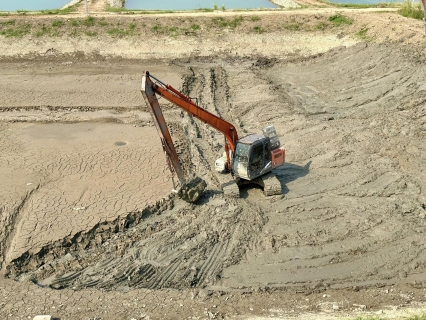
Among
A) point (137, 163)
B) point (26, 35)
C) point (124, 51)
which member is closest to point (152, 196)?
point (137, 163)

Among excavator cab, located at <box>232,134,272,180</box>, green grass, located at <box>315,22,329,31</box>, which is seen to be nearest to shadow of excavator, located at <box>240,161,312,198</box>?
excavator cab, located at <box>232,134,272,180</box>

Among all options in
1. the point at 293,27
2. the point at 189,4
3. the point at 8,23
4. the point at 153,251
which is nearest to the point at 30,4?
the point at 189,4

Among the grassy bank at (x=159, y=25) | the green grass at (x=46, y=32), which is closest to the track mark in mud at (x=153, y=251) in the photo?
the grassy bank at (x=159, y=25)

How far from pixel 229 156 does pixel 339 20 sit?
61.6 ft

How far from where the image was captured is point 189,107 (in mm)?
14953

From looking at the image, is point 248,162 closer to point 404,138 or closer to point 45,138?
point 404,138

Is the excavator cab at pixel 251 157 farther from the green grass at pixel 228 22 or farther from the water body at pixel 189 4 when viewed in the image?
the water body at pixel 189 4

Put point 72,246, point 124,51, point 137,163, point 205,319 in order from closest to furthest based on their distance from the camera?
point 205,319 < point 72,246 < point 137,163 < point 124,51

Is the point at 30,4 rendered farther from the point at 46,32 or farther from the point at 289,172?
the point at 289,172

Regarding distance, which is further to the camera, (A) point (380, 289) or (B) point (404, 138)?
(B) point (404, 138)

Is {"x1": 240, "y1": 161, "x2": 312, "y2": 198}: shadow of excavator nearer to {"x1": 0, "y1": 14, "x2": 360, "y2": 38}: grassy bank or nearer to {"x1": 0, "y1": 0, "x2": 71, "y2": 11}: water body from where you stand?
{"x1": 0, "y1": 14, "x2": 360, "y2": 38}: grassy bank

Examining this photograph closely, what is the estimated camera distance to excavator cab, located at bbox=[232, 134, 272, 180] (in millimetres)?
15456

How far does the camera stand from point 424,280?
40.9 feet

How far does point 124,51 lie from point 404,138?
1857cm
